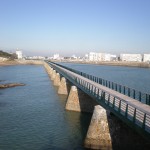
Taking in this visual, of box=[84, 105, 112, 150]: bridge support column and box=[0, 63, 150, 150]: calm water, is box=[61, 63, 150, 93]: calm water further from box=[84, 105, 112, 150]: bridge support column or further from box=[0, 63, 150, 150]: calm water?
box=[84, 105, 112, 150]: bridge support column

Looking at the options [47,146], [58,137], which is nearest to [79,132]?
[58,137]

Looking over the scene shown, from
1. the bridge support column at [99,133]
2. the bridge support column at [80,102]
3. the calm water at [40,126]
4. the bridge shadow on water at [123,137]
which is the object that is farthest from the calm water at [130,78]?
the bridge support column at [99,133]

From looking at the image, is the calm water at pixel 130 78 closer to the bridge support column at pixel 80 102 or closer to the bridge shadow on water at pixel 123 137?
the bridge support column at pixel 80 102

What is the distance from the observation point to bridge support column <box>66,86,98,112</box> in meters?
32.5

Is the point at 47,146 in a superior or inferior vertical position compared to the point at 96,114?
inferior

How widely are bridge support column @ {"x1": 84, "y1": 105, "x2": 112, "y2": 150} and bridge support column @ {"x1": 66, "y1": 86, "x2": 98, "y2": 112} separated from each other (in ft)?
35.6

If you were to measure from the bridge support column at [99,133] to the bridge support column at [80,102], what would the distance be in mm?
10843

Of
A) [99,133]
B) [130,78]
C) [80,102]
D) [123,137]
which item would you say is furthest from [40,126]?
[130,78]

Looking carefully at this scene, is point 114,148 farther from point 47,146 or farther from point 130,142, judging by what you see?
point 47,146

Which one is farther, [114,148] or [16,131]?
[16,131]

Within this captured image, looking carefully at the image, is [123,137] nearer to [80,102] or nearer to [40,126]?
[40,126]

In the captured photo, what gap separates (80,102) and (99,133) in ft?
40.7

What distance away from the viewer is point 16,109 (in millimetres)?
36469

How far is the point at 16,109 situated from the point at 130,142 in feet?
66.7
